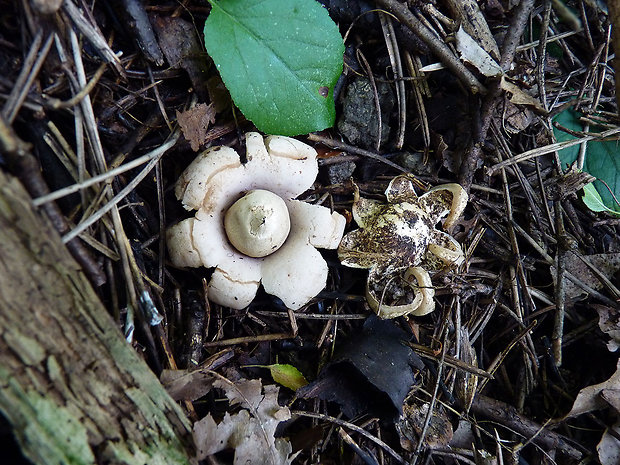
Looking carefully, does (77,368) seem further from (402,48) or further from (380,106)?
(402,48)

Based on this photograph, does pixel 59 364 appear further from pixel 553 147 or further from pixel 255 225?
pixel 553 147

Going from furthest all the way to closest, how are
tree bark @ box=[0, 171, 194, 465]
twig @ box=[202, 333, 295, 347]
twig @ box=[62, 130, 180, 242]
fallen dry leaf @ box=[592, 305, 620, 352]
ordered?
1. fallen dry leaf @ box=[592, 305, 620, 352]
2. twig @ box=[202, 333, 295, 347]
3. twig @ box=[62, 130, 180, 242]
4. tree bark @ box=[0, 171, 194, 465]

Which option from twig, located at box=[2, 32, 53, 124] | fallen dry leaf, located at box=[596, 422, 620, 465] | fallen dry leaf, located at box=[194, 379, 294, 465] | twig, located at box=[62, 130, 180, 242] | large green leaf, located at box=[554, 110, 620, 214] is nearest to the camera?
twig, located at box=[2, 32, 53, 124]

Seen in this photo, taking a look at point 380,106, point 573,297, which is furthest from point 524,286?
point 380,106

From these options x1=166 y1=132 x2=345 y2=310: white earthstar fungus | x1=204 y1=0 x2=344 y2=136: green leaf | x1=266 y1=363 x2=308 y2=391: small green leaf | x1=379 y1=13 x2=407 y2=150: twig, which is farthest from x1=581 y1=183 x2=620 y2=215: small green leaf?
x1=266 y1=363 x2=308 y2=391: small green leaf

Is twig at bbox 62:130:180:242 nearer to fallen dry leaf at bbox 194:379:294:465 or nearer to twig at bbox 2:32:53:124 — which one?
twig at bbox 2:32:53:124

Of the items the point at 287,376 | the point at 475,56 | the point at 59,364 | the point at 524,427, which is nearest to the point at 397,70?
the point at 475,56

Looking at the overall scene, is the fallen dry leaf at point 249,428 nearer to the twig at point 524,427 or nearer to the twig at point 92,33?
the twig at point 524,427
